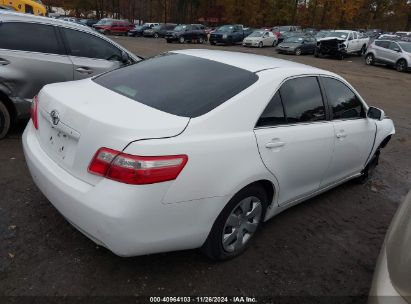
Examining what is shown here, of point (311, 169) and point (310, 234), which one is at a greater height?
point (311, 169)

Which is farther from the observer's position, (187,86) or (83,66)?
(83,66)

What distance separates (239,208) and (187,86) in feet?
3.42

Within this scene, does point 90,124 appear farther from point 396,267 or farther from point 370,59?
point 370,59

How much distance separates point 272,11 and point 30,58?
56.6 m

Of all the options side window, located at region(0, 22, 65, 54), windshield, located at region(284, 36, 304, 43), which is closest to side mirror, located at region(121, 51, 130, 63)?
side window, located at region(0, 22, 65, 54)

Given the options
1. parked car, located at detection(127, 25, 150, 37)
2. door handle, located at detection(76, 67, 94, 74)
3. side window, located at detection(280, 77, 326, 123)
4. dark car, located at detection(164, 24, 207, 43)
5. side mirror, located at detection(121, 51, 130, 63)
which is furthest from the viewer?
parked car, located at detection(127, 25, 150, 37)

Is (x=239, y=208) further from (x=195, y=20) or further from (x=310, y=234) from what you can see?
(x=195, y=20)

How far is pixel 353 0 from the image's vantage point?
52.9m

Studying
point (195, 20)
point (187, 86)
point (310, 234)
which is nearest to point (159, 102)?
point (187, 86)

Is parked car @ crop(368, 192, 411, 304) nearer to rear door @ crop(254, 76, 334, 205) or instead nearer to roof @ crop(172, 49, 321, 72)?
rear door @ crop(254, 76, 334, 205)

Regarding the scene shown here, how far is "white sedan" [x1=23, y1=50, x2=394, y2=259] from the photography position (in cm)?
232

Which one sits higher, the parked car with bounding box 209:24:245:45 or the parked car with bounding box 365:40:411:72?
the parked car with bounding box 365:40:411:72

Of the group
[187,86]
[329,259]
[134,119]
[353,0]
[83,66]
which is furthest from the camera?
[353,0]

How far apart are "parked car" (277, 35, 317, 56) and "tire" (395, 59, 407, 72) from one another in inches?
270
